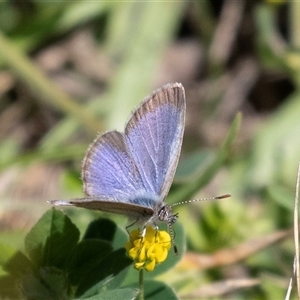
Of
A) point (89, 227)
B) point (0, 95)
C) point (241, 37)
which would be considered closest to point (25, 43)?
point (0, 95)

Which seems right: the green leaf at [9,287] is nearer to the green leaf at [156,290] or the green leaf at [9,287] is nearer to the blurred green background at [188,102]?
the green leaf at [156,290]

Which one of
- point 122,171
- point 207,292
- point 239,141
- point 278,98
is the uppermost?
point 278,98

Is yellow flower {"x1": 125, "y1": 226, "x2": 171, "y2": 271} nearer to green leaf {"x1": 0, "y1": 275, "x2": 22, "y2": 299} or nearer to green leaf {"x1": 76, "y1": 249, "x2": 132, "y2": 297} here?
green leaf {"x1": 76, "y1": 249, "x2": 132, "y2": 297}

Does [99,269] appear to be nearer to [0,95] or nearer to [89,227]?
[89,227]

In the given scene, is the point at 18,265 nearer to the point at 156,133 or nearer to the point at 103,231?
the point at 103,231

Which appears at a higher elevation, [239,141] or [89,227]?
[239,141]

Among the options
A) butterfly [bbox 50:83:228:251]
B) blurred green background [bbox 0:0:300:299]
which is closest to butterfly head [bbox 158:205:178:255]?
butterfly [bbox 50:83:228:251]

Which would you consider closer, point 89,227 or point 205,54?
point 89,227
